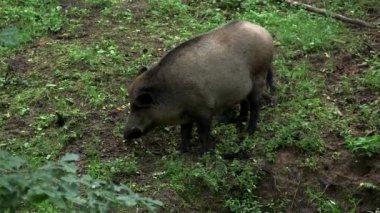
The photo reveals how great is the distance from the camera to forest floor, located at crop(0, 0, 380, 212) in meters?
6.17

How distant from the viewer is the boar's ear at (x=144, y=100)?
6430 millimetres

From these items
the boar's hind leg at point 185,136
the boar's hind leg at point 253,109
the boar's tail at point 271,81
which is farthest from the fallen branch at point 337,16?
the boar's hind leg at point 185,136

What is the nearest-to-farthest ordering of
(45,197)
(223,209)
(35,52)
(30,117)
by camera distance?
1. (45,197)
2. (223,209)
3. (30,117)
4. (35,52)

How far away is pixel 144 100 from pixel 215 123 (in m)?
1.03

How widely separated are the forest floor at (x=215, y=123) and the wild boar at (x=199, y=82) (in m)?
0.35

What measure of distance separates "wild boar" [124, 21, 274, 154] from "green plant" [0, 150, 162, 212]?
3.59m

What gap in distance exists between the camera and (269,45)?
6.81 meters

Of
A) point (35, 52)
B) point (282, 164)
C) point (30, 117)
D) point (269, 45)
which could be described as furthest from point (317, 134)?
point (35, 52)

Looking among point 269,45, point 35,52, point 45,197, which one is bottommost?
point 35,52

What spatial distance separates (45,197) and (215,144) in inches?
162

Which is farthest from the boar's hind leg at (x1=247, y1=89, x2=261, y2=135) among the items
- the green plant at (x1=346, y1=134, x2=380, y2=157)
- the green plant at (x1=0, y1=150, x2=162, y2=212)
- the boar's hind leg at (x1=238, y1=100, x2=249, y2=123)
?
the green plant at (x1=0, y1=150, x2=162, y2=212)

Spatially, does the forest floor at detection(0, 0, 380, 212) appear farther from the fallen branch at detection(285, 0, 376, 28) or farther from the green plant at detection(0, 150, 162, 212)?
the green plant at detection(0, 150, 162, 212)

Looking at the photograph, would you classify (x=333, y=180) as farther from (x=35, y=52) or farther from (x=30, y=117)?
(x=35, y=52)

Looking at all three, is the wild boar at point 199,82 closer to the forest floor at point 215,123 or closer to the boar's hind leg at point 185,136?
the boar's hind leg at point 185,136
